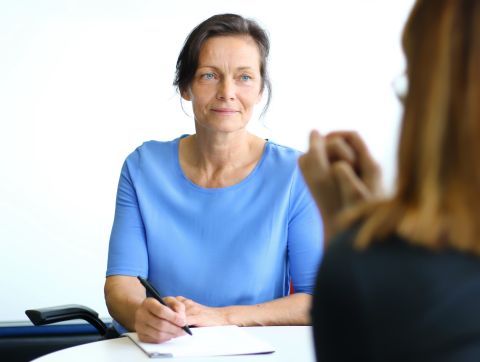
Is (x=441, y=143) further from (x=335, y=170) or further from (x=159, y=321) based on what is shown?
(x=159, y=321)

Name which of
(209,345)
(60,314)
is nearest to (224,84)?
(60,314)

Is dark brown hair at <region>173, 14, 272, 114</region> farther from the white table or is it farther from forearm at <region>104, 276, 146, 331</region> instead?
the white table

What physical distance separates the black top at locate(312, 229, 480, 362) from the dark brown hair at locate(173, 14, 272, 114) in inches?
68.8

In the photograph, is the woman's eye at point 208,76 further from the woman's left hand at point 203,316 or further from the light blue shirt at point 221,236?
the woman's left hand at point 203,316

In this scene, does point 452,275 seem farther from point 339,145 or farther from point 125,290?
point 125,290

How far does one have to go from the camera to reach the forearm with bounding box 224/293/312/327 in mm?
2047

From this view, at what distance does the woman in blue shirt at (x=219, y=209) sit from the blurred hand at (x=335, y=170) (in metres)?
1.15

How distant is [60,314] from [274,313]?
647 mm

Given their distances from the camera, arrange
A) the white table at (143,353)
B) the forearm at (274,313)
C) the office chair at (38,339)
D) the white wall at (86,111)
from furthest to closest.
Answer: the white wall at (86,111) → the office chair at (38,339) → the forearm at (274,313) → the white table at (143,353)

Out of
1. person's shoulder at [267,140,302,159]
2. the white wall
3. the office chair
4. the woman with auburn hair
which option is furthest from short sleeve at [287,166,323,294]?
the woman with auburn hair

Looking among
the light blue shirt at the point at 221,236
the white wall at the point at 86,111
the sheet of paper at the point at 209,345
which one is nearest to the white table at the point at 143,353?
the sheet of paper at the point at 209,345

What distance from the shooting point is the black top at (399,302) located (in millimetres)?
682

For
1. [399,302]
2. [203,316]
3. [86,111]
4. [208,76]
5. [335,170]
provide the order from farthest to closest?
[86,111]
[208,76]
[203,316]
[335,170]
[399,302]

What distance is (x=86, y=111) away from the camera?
132 inches
